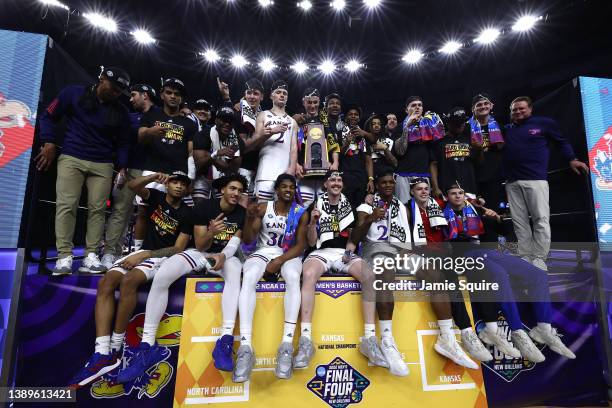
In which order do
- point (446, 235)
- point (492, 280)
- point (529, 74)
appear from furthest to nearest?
point (529, 74) → point (446, 235) → point (492, 280)

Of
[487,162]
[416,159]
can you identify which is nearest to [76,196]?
[416,159]

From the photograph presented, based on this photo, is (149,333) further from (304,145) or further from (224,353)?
(304,145)

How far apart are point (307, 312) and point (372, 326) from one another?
1.99ft

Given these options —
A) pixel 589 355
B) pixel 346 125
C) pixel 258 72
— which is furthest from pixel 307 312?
pixel 258 72

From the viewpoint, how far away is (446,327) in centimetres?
269

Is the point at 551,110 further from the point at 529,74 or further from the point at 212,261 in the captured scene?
the point at 529,74

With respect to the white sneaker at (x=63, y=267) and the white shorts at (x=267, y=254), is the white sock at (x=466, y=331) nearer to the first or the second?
the white shorts at (x=267, y=254)

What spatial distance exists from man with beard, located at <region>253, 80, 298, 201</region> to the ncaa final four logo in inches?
77.8

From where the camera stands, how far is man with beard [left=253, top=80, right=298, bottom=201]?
3.59m

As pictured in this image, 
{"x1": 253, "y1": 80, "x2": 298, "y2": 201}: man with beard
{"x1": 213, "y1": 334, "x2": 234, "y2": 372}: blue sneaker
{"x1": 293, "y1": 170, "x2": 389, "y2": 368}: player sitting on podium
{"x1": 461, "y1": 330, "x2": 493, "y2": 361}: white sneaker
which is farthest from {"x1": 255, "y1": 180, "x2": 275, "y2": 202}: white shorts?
{"x1": 461, "y1": 330, "x2": 493, "y2": 361}: white sneaker

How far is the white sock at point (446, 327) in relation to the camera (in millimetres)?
2664

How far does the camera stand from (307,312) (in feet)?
8.50

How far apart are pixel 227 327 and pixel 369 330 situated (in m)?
1.25

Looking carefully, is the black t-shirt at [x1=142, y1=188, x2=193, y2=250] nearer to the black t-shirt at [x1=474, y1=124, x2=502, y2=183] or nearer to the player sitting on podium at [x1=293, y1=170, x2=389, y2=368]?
the player sitting on podium at [x1=293, y1=170, x2=389, y2=368]
